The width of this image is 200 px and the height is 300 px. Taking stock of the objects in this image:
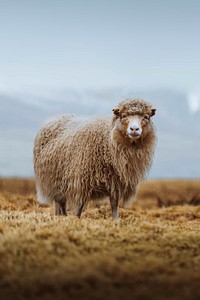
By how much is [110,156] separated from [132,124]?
3.69ft

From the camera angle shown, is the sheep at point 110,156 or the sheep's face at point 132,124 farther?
the sheep at point 110,156

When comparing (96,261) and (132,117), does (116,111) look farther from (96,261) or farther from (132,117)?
(96,261)

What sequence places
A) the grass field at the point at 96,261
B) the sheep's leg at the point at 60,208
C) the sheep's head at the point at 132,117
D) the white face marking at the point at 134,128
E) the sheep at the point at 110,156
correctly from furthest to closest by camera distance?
the sheep's leg at the point at 60,208 < the sheep at the point at 110,156 < the sheep's head at the point at 132,117 < the white face marking at the point at 134,128 < the grass field at the point at 96,261

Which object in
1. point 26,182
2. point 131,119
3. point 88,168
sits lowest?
point 26,182

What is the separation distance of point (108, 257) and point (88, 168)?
16.6 ft

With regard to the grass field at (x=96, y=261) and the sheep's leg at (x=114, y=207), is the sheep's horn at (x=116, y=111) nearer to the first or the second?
the sheep's leg at (x=114, y=207)

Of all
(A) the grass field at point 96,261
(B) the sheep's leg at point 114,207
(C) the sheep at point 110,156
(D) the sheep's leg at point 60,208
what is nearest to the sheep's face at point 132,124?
(C) the sheep at point 110,156

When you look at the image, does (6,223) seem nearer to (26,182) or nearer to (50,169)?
(50,169)

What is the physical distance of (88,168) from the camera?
13.4 meters

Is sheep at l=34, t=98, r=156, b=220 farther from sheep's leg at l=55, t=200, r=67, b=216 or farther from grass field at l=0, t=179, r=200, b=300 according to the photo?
grass field at l=0, t=179, r=200, b=300

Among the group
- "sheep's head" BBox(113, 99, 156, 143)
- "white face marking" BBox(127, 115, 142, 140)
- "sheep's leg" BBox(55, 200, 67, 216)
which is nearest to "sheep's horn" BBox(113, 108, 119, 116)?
"sheep's head" BBox(113, 99, 156, 143)

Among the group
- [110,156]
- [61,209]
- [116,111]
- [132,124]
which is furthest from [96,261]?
[61,209]

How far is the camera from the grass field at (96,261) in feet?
24.4

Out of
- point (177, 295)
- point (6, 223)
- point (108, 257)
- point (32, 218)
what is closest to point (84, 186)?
point (32, 218)
